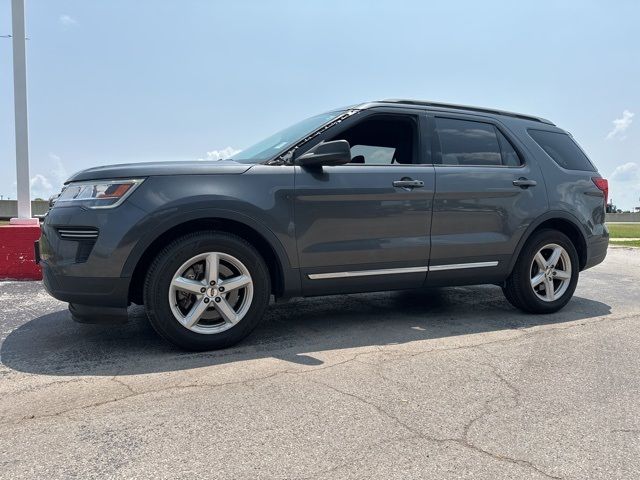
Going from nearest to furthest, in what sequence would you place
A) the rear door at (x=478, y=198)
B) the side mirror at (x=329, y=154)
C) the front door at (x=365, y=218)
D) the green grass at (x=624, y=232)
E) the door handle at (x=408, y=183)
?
1. the side mirror at (x=329, y=154)
2. the front door at (x=365, y=218)
3. the door handle at (x=408, y=183)
4. the rear door at (x=478, y=198)
5. the green grass at (x=624, y=232)

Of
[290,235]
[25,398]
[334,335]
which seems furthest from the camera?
[334,335]

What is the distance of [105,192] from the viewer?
11.0 feet

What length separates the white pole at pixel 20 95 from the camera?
313 inches

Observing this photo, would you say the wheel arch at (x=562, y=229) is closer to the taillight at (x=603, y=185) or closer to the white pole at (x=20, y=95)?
the taillight at (x=603, y=185)

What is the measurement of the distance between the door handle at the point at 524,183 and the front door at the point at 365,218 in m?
0.92

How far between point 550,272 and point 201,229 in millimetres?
3328

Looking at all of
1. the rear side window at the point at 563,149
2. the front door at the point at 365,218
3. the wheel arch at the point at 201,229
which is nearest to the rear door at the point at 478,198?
the front door at the point at 365,218

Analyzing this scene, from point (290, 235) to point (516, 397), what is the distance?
1.83m

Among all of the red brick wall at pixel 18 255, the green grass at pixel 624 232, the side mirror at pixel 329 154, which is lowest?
the green grass at pixel 624 232

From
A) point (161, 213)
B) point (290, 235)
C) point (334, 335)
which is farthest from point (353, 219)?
point (161, 213)

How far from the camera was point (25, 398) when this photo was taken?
272cm

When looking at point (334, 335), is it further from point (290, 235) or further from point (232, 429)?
point (232, 429)

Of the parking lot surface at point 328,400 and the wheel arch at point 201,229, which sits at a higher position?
the wheel arch at point 201,229

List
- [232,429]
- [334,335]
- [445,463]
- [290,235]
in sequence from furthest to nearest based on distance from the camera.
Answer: [334,335]
[290,235]
[232,429]
[445,463]
